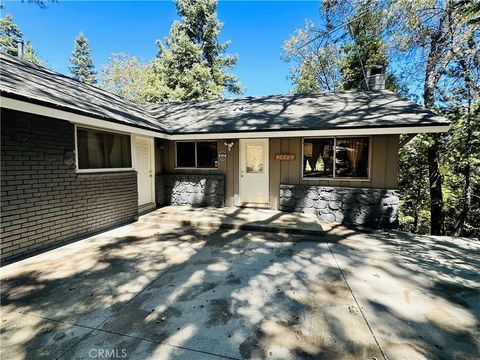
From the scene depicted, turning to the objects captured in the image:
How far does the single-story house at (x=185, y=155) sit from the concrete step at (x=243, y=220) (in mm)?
500

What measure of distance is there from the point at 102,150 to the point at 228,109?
4.64 meters

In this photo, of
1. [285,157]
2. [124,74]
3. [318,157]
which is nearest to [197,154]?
[285,157]

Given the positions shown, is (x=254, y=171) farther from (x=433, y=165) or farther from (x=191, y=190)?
(x=433, y=165)

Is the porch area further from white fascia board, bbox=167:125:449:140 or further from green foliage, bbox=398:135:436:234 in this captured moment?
green foliage, bbox=398:135:436:234

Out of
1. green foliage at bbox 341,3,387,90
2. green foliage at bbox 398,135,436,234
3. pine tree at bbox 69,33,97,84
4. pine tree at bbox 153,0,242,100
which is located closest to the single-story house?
green foliage at bbox 341,3,387,90

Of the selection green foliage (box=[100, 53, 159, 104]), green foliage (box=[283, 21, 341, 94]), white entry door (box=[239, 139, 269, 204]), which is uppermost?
green foliage (box=[100, 53, 159, 104])

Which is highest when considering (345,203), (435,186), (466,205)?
(435,186)

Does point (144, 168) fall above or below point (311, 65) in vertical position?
below

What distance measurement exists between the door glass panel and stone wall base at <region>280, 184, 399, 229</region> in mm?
958

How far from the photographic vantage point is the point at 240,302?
9.25ft

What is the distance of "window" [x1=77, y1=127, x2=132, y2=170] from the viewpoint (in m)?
5.14

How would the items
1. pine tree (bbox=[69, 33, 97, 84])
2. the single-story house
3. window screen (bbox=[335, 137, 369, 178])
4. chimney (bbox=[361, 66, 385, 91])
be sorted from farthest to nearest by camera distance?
pine tree (bbox=[69, 33, 97, 84])
chimney (bbox=[361, 66, 385, 91])
window screen (bbox=[335, 137, 369, 178])
the single-story house

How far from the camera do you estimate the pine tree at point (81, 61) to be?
120ft

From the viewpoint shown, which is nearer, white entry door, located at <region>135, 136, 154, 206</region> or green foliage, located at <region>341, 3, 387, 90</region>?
green foliage, located at <region>341, 3, 387, 90</region>
